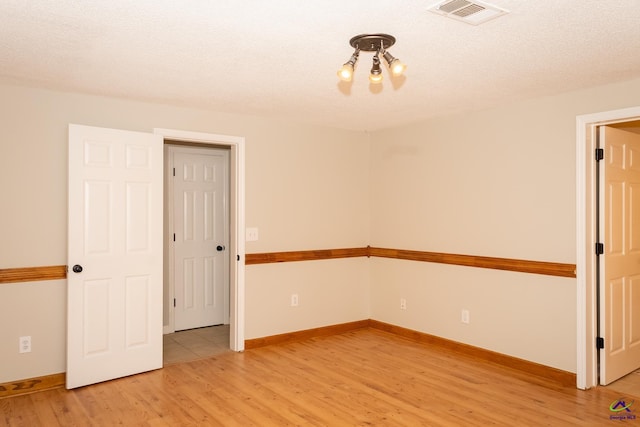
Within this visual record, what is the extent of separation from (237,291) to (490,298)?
7.93ft

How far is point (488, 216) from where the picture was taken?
4359 mm

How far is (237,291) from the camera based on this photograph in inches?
183

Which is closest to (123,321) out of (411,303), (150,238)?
(150,238)

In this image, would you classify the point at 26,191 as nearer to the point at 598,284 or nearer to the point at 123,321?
the point at 123,321

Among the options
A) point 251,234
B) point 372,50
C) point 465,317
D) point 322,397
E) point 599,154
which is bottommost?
point 322,397

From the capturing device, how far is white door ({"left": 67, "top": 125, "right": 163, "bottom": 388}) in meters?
3.67

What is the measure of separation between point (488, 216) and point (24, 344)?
Result: 403cm

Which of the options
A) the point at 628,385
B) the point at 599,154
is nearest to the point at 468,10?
the point at 599,154

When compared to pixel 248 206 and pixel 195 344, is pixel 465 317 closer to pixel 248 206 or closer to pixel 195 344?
pixel 248 206

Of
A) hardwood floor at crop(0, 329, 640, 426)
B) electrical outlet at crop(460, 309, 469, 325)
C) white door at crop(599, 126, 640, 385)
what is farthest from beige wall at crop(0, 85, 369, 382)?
white door at crop(599, 126, 640, 385)

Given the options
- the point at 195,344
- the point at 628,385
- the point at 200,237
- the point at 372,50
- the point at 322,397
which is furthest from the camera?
the point at 200,237

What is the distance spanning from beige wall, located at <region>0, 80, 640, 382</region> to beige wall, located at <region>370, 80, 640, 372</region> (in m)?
0.01

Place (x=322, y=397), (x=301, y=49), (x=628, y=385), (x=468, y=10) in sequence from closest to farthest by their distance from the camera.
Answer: (x=468, y=10), (x=301, y=49), (x=322, y=397), (x=628, y=385)

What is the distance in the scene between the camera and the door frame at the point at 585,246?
364cm
